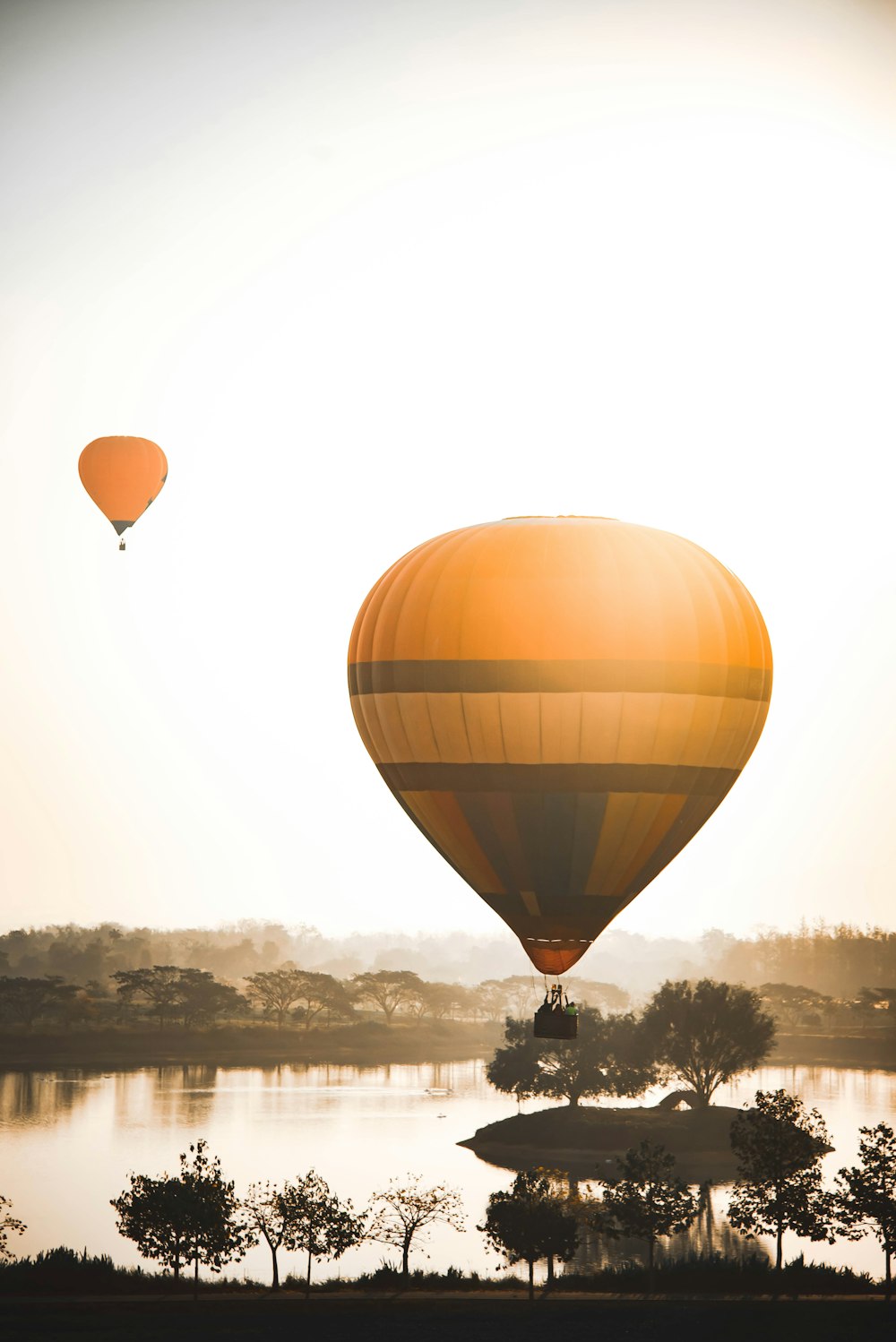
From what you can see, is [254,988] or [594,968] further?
[594,968]

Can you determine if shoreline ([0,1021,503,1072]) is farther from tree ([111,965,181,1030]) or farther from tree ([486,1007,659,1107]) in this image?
tree ([486,1007,659,1107])

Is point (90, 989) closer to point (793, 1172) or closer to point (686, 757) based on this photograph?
point (793, 1172)

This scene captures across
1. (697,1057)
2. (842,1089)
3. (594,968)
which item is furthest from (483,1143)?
(594,968)

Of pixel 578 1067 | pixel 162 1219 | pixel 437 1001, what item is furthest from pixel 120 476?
pixel 437 1001

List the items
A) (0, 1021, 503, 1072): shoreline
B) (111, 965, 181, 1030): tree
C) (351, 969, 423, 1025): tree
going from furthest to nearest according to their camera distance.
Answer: (351, 969, 423, 1025): tree
(111, 965, 181, 1030): tree
(0, 1021, 503, 1072): shoreline

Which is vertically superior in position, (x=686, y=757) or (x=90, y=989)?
(x=686, y=757)

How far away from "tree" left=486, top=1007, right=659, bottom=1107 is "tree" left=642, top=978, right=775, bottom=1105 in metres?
0.79

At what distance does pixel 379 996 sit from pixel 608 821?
74515mm

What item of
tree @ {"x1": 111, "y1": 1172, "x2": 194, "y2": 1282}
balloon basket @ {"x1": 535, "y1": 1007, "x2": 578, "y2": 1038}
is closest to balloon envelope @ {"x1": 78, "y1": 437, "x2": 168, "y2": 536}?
tree @ {"x1": 111, "y1": 1172, "x2": 194, "y2": 1282}

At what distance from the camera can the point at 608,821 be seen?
1916cm

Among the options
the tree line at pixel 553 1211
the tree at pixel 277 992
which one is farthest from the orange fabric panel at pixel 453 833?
the tree at pixel 277 992

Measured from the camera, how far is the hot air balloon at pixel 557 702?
1875 cm

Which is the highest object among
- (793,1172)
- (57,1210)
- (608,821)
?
(608,821)

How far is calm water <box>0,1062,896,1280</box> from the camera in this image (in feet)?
147
